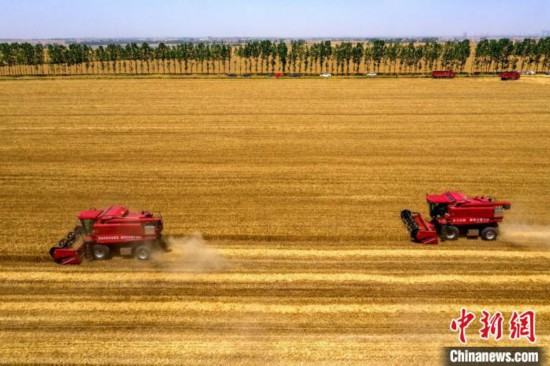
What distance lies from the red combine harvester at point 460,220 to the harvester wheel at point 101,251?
12138 millimetres

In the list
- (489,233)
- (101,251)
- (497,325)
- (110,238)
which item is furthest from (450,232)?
(101,251)

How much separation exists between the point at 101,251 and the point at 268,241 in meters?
6.58

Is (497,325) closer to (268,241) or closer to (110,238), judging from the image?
(268,241)

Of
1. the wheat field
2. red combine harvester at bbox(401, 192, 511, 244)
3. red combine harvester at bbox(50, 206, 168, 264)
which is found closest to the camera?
the wheat field

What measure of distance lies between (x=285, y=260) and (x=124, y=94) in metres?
51.0

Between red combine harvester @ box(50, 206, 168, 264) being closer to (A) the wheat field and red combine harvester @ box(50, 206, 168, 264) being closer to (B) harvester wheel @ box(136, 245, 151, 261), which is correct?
(B) harvester wheel @ box(136, 245, 151, 261)

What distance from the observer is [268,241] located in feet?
58.5

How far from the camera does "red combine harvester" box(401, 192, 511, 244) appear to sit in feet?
55.9

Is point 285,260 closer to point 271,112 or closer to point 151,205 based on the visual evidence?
point 151,205

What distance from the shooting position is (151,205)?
2144cm

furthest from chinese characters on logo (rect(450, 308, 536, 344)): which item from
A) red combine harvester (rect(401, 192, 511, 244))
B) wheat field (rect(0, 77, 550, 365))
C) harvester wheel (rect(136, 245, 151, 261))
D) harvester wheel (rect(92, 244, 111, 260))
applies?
harvester wheel (rect(92, 244, 111, 260))

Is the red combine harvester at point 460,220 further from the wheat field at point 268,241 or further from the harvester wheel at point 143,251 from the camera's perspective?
the harvester wheel at point 143,251

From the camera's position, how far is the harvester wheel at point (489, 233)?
681 inches

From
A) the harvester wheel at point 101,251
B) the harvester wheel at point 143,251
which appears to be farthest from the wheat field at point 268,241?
the harvester wheel at point 101,251
